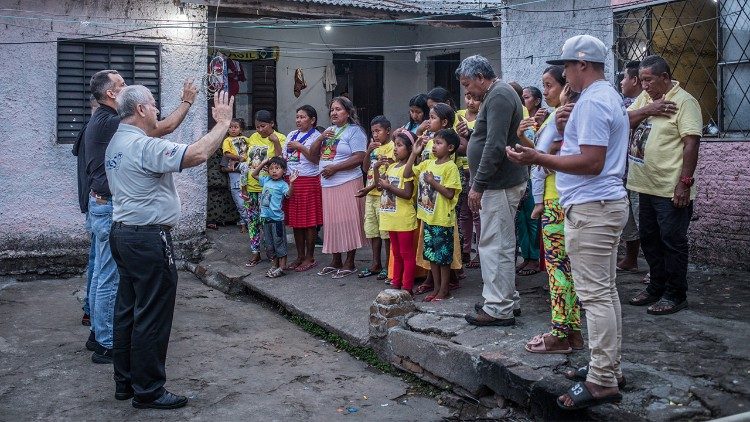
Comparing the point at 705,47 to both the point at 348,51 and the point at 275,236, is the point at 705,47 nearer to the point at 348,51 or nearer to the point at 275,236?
the point at 275,236

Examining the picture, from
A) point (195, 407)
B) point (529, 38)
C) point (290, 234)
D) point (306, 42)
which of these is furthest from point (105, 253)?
point (306, 42)

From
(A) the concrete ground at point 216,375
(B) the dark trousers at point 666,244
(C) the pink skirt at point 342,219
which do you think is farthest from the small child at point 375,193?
(B) the dark trousers at point 666,244

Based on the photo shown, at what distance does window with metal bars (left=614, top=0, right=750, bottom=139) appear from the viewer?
24.4ft

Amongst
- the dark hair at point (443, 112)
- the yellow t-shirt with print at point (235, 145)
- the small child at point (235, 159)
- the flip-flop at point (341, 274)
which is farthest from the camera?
the yellow t-shirt with print at point (235, 145)

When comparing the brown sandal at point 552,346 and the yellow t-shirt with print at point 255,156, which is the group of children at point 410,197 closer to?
the yellow t-shirt with print at point 255,156

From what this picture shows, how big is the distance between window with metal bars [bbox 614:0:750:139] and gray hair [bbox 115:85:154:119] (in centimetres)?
552

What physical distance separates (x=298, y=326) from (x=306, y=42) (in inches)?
303

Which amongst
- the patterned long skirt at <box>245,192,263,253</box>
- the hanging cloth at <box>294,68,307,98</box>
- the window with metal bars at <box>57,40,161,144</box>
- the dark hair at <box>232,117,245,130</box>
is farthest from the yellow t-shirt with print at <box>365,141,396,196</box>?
the hanging cloth at <box>294,68,307,98</box>

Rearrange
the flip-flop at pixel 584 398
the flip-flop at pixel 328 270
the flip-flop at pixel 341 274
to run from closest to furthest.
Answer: the flip-flop at pixel 584 398
the flip-flop at pixel 341 274
the flip-flop at pixel 328 270

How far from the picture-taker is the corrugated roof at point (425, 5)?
35.8 feet

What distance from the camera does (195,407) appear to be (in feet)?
15.8

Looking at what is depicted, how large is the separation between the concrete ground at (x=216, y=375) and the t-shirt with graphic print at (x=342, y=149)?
1.58m

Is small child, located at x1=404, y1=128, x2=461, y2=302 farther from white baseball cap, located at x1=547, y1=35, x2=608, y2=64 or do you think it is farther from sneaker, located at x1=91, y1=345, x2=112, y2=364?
sneaker, located at x1=91, y1=345, x2=112, y2=364

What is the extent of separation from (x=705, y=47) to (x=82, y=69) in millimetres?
7277
